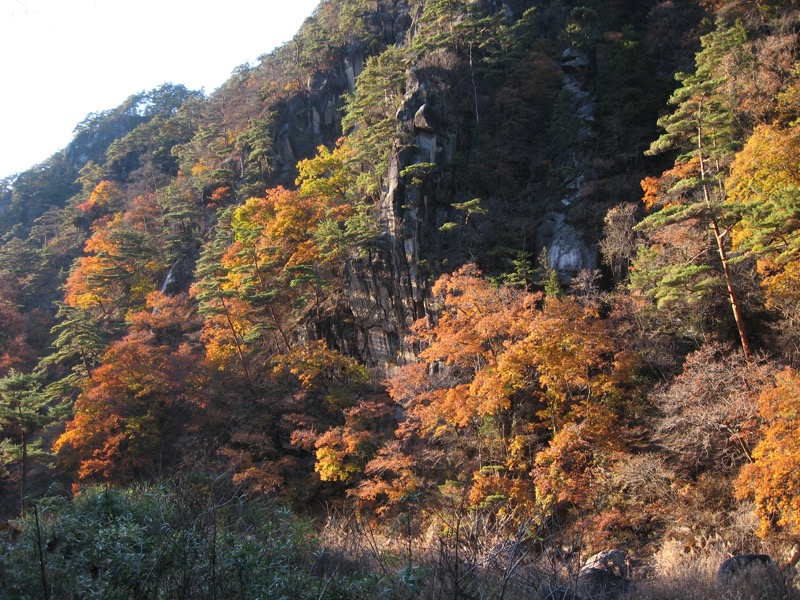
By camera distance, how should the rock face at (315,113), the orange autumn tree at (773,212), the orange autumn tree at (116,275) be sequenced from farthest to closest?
the rock face at (315,113), the orange autumn tree at (116,275), the orange autumn tree at (773,212)

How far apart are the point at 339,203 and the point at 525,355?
49.5 feet

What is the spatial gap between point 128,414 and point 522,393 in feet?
45.7

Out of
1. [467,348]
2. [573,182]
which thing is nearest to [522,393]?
[467,348]

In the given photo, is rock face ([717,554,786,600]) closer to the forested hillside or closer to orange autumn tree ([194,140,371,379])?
the forested hillside

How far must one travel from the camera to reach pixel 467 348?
14352 mm

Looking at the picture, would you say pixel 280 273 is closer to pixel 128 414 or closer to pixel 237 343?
pixel 237 343

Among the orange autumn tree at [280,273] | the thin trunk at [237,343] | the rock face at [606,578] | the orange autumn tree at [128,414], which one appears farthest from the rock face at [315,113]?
the rock face at [606,578]

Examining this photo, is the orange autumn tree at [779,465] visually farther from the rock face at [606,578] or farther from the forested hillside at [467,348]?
the rock face at [606,578]

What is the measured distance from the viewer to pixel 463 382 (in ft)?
54.8

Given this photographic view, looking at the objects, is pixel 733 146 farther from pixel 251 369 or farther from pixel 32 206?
pixel 32 206

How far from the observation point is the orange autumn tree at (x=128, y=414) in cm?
1659

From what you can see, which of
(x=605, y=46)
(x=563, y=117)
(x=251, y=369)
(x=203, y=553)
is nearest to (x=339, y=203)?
(x=251, y=369)

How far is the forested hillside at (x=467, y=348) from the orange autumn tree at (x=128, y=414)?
0.39ft

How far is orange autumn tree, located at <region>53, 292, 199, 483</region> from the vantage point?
54.4ft
